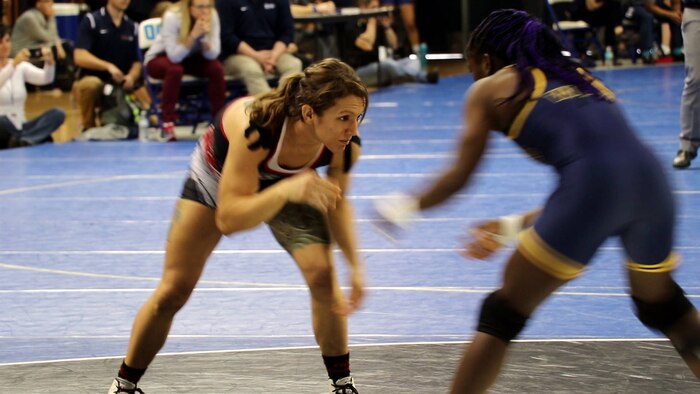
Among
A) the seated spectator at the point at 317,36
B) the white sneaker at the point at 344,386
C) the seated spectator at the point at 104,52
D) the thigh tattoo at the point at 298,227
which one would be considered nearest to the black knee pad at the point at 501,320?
the thigh tattoo at the point at 298,227

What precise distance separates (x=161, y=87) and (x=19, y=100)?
144 centimetres

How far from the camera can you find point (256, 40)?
12.5 m

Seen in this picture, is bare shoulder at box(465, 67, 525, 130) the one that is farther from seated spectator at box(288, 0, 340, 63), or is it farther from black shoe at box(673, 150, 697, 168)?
seated spectator at box(288, 0, 340, 63)

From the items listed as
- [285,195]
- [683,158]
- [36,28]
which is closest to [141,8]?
[36,28]

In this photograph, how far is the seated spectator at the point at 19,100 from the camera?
38.1ft

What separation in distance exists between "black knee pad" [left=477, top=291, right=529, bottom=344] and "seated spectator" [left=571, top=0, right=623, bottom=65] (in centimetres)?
1595

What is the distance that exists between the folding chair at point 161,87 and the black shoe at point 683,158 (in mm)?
4886

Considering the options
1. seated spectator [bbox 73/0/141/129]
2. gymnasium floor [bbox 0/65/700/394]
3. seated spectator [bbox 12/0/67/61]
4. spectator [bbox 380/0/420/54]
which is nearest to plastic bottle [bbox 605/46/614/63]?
spectator [bbox 380/0/420/54]

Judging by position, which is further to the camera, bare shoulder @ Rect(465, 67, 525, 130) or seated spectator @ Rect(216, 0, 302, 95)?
seated spectator @ Rect(216, 0, 302, 95)

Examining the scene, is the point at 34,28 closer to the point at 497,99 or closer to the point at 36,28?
the point at 36,28

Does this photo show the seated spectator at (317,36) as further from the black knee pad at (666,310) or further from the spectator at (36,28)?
the black knee pad at (666,310)

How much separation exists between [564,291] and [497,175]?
3531 millimetres

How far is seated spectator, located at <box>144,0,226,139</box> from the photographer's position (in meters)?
11.5

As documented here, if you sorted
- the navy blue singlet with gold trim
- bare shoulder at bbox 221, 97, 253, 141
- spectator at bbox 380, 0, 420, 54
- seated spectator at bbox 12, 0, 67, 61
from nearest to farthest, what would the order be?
the navy blue singlet with gold trim, bare shoulder at bbox 221, 97, 253, 141, seated spectator at bbox 12, 0, 67, 61, spectator at bbox 380, 0, 420, 54
